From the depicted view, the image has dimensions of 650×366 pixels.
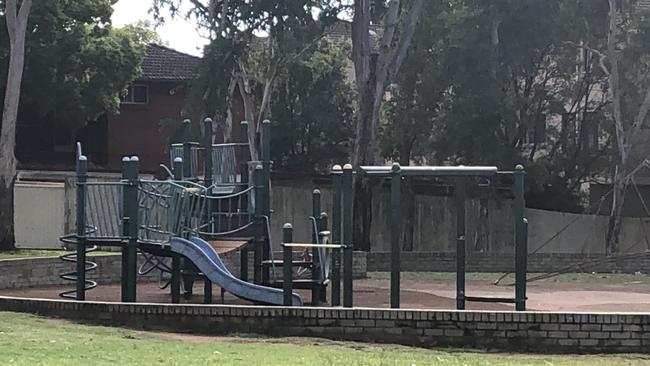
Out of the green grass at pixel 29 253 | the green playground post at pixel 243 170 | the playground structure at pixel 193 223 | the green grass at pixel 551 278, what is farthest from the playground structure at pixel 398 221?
the green grass at pixel 29 253

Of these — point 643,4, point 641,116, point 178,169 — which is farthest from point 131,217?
point 643,4

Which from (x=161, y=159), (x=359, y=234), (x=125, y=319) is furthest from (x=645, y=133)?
(x=125, y=319)

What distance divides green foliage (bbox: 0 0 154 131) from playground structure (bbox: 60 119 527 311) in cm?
1686

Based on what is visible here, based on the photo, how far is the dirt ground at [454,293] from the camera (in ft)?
56.3

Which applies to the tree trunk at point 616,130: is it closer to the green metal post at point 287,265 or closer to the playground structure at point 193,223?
the playground structure at point 193,223

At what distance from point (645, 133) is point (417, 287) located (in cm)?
1586

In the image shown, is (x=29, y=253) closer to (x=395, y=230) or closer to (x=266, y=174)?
(x=266, y=174)

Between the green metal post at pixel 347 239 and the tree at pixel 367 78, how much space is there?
15.5 metres

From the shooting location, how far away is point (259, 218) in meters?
16.9

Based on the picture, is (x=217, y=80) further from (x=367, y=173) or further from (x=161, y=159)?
(x=367, y=173)

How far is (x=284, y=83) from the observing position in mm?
38312

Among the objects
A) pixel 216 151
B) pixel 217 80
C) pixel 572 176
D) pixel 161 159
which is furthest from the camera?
pixel 161 159

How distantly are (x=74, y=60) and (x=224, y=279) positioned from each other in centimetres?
2088

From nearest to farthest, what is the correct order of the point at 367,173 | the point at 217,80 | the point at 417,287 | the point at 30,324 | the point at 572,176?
the point at 30,324 < the point at 367,173 < the point at 417,287 < the point at 217,80 < the point at 572,176
